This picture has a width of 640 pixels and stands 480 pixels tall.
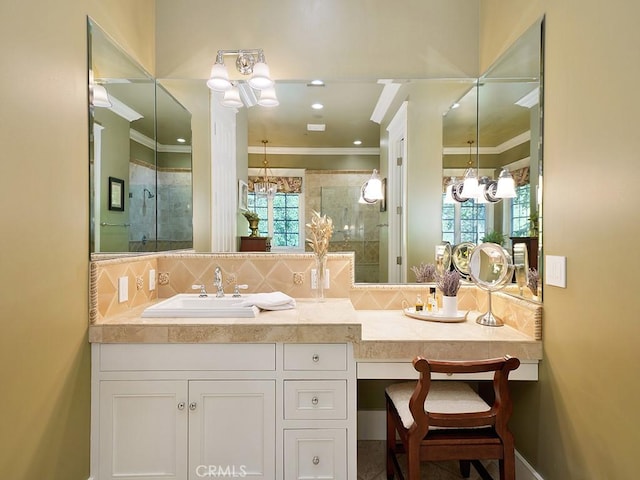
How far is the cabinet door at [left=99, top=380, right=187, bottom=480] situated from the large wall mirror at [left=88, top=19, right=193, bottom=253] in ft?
2.20

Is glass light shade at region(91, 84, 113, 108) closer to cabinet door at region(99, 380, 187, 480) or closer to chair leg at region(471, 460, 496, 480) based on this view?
cabinet door at region(99, 380, 187, 480)

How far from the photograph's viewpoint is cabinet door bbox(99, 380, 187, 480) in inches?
67.7

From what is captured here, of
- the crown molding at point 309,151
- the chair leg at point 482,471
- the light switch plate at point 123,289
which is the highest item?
the crown molding at point 309,151

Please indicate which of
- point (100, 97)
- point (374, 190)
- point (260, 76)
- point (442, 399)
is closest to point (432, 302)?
point (442, 399)

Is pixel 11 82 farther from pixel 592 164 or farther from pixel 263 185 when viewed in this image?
pixel 592 164

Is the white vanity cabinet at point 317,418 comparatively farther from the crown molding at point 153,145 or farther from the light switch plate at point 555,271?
the crown molding at point 153,145

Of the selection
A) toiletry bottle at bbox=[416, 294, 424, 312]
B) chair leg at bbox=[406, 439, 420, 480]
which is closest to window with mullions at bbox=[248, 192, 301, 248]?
toiletry bottle at bbox=[416, 294, 424, 312]

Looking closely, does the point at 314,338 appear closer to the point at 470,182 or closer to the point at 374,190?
the point at 374,190

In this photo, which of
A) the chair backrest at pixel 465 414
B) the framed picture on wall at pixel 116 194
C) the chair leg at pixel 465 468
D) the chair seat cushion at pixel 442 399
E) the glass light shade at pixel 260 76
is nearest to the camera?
the chair backrest at pixel 465 414

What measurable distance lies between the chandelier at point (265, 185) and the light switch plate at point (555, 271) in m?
1.51

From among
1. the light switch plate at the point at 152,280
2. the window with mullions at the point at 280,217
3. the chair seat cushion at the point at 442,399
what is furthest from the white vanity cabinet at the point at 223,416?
the window with mullions at the point at 280,217

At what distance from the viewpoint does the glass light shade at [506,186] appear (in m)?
1.95

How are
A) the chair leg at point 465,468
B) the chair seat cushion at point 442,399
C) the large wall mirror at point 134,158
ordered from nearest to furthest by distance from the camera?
the chair seat cushion at point 442,399
the large wall mirror at point 134,158
the chair leg at point 465,468

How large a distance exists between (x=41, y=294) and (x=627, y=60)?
2139 millimetres
